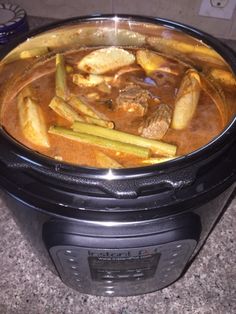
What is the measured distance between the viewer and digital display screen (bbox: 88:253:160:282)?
672mm

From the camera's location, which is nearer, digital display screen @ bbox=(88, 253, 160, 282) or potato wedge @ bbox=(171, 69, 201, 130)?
digital display screen @ bbox=(88, 253, 160, 282)

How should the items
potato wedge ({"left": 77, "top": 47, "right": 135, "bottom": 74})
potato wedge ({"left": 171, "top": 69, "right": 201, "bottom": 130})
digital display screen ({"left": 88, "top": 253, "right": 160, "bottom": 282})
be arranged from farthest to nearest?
potato wedge ({"left": 77, "top": 47, "right": 135, "bottom": 74}), potato wedge ({"left": 171, "top": 69, "right": 201, "bottom": 130}), digital display screen ({"left": 88, "top": 253, "right": 160, "bottom": 282})

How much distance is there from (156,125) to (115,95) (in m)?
0.19

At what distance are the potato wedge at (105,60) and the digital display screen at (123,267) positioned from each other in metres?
0.51

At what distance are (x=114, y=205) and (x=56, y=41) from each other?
59 cm

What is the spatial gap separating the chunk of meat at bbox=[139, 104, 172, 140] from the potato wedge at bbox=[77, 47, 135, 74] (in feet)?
Answer: 0.84

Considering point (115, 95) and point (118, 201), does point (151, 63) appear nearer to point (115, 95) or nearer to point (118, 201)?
point (115, 95)

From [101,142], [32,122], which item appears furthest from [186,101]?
[32,122]

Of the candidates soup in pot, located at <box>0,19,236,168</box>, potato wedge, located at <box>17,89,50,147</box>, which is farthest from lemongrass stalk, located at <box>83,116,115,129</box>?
potato wedge, located at <box>17,89,50,147</box>

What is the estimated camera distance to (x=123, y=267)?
71 cm

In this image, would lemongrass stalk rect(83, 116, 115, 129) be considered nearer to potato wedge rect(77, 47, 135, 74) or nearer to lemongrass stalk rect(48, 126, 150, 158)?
lemongrass stalk rect(48, 126, 150, 158)

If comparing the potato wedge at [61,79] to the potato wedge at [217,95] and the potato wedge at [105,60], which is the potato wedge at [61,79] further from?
the potato wedge at [217,95]

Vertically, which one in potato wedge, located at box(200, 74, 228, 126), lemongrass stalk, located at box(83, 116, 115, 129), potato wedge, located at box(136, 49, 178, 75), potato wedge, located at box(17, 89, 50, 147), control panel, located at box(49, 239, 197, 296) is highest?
potato wedge, located at box(136, 49, 178, 75)

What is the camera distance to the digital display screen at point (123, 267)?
67cm
